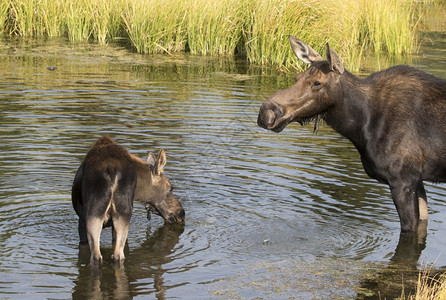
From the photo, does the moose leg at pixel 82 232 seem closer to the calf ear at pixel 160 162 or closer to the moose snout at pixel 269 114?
the calf ear at pixel 160 162

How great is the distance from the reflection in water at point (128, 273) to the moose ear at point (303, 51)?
257 cm

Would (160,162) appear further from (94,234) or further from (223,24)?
(223,24)

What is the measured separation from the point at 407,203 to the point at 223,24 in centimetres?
1260

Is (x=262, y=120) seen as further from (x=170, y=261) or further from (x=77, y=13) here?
(x=77, y=13)

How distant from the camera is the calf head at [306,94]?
837cm

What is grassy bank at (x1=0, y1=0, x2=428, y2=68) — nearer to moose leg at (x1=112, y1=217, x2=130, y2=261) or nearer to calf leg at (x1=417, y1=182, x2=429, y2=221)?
calf leg at (x1=417, y1=182, x2=429, y2=221)

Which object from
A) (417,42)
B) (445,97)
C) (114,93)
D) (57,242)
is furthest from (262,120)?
(417,42)

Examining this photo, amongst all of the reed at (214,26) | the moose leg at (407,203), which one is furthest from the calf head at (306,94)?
the reed at (214,26)

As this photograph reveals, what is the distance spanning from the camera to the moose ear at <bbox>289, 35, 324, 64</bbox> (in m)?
8.42

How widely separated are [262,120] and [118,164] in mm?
1572

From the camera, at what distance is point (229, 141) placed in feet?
43.7

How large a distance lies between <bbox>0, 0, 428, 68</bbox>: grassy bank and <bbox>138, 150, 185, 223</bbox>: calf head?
10.9m

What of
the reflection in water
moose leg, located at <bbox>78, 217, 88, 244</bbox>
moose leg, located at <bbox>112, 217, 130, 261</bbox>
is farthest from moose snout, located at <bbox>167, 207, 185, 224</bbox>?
moose leg, located at <bbox>112, 217, 130, 261</bbox>

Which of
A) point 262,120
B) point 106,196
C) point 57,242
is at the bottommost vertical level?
point 57,242
